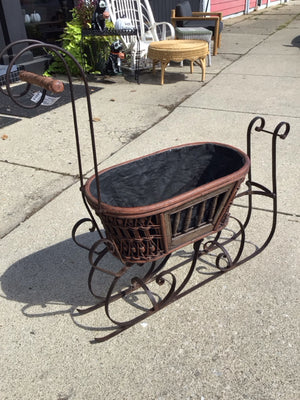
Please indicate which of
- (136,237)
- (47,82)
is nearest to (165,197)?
(136,237)

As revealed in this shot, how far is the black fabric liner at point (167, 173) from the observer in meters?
2.27

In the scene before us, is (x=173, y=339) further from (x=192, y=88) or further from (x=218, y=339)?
(x=192, y=88)

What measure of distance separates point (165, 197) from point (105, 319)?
0.79 metres

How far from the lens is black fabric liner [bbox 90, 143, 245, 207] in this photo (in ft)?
7.46

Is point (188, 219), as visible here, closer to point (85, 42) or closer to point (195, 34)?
point (85, 42)

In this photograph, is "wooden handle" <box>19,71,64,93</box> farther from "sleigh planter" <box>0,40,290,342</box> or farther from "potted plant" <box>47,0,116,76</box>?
"potted plant" <box>47,0,116,76</box>

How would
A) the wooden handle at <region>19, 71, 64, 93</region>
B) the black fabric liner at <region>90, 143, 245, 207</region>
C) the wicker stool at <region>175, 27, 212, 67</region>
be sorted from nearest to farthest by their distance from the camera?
the wooden handle at <region>19, 71, 64, 93</region> < the black fabric liner at <region>90, 143, 245, 207</region> < the wicker stool at <region>175, 27, 212, 67</region>

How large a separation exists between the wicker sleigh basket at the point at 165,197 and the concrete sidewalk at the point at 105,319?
17.4 inches

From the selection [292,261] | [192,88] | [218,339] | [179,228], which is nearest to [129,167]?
[179,228]

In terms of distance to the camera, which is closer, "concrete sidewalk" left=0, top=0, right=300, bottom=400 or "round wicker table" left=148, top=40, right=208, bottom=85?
"concrete sidewalk" left=0, top=0, right=300, bottom=400

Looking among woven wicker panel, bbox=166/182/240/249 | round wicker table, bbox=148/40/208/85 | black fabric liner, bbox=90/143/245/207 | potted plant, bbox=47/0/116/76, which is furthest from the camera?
potted plant, bbox=47/0/116/76

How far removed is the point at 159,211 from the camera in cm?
179

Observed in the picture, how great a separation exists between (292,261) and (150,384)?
1.24 metres

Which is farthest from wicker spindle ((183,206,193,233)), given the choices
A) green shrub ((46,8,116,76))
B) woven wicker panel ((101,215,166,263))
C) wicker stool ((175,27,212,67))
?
wicker stool ((175,27,212,67))
